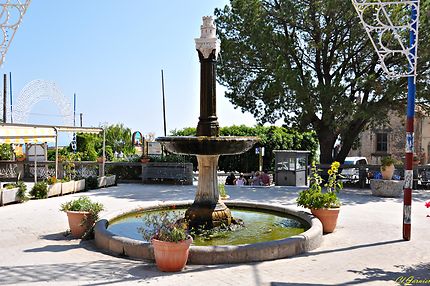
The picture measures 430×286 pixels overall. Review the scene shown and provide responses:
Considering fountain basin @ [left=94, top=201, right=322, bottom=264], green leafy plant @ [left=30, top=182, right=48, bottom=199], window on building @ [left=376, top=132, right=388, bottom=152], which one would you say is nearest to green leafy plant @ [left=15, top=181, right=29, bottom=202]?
green leafy plant @ [left=30, top=182, right=48, bottom=199]

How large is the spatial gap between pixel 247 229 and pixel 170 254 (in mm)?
3166

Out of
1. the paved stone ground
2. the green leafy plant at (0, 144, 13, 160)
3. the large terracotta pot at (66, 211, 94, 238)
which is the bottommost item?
the paved stone ground

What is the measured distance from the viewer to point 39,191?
14727 mm

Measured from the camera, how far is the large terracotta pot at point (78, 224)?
8953 mm

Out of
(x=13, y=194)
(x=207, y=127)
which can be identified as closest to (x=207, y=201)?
(x=207, y=127)

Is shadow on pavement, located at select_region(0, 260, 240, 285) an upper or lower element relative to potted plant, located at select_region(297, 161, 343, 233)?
lower

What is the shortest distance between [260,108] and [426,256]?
47.9 feet

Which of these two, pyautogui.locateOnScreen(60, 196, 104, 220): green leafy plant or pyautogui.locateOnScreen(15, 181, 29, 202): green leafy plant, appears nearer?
pyautogui.locateOnScreen(60, 196, 104, 220): green leafy plant

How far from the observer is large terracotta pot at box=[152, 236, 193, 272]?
6.57 m

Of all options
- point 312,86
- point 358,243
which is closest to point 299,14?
point 312,86

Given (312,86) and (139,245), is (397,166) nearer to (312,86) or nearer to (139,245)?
(312,86)

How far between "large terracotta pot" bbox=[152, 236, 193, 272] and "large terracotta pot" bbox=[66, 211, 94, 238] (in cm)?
285

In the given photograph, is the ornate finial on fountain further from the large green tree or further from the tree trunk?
the tree trunk

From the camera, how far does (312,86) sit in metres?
19.0
